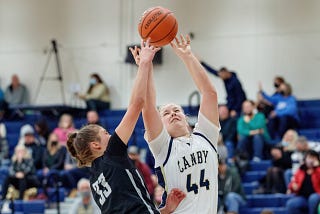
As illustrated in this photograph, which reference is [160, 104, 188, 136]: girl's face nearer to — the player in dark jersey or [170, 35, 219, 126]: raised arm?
[170, 35, 219, 126]: raised arm

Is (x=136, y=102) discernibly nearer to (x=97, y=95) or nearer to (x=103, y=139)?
(x=103, y=139)

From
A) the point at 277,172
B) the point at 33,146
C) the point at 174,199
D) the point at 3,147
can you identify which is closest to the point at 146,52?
the point at 174,199

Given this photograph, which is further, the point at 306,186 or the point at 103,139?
the point at 306,186

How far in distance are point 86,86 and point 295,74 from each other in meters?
4.86

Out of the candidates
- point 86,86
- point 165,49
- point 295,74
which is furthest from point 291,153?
point 86,86

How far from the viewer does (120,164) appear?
404 cm

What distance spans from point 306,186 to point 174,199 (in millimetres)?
6515

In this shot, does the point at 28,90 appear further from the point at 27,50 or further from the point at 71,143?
the point at 71,143

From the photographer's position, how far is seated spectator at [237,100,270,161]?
12.8m

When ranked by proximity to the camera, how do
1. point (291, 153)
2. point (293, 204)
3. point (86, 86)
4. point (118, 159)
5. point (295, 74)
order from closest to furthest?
point (118, 159), point (293, 204), point (291, 153), point (295, 74), point (86, 86)

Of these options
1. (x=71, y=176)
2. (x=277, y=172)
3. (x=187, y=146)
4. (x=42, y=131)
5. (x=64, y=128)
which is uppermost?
(x=187, y=146)

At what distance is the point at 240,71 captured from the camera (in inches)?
622

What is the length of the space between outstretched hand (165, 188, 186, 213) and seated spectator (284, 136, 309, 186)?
288 inches

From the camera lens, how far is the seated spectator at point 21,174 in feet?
40.3
